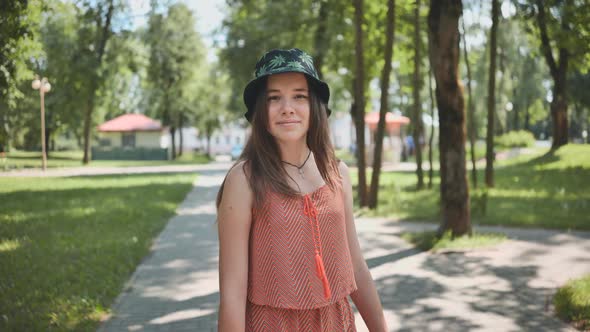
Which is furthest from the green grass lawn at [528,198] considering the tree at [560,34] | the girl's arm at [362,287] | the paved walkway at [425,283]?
the girl's arm at [362,287]

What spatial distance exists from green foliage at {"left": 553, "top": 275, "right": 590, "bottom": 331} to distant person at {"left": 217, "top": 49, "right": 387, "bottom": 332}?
12.2ft

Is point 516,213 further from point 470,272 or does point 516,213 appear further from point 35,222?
point 35,222

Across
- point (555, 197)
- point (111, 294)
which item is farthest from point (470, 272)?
point (555, 197)

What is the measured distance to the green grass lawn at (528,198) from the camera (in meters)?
11.4

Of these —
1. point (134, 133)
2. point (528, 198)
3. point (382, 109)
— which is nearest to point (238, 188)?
point (382, 109)

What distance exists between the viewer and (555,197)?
14344mm

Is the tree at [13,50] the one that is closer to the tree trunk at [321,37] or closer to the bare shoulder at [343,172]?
the bare shoulder at [343,172]

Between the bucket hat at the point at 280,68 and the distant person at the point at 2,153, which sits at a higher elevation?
the bucket hat at the point at 280,68

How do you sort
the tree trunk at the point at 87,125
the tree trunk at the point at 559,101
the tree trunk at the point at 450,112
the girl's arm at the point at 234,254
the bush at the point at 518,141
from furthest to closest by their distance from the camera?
the bush at the point at 518,141
the tree trunk at the point at 87,125
the tree trunk at the point at 559,101
the tree trunk at the point at 450,112
the girl's arm at the point at 234,254

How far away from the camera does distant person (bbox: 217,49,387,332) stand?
2041 millimetres

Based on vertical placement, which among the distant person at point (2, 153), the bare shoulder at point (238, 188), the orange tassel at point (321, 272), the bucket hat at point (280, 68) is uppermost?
the bucket hat at point (280, 68)

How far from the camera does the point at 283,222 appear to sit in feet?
6.81

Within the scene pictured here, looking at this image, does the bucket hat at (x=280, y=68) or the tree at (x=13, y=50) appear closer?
the bucket hat at (x=280, y=68)

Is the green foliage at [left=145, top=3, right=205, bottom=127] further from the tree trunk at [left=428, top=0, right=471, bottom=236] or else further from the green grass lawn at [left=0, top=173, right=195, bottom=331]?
the tree trunk at [left=428, top=0, right=471, bottom=236]
